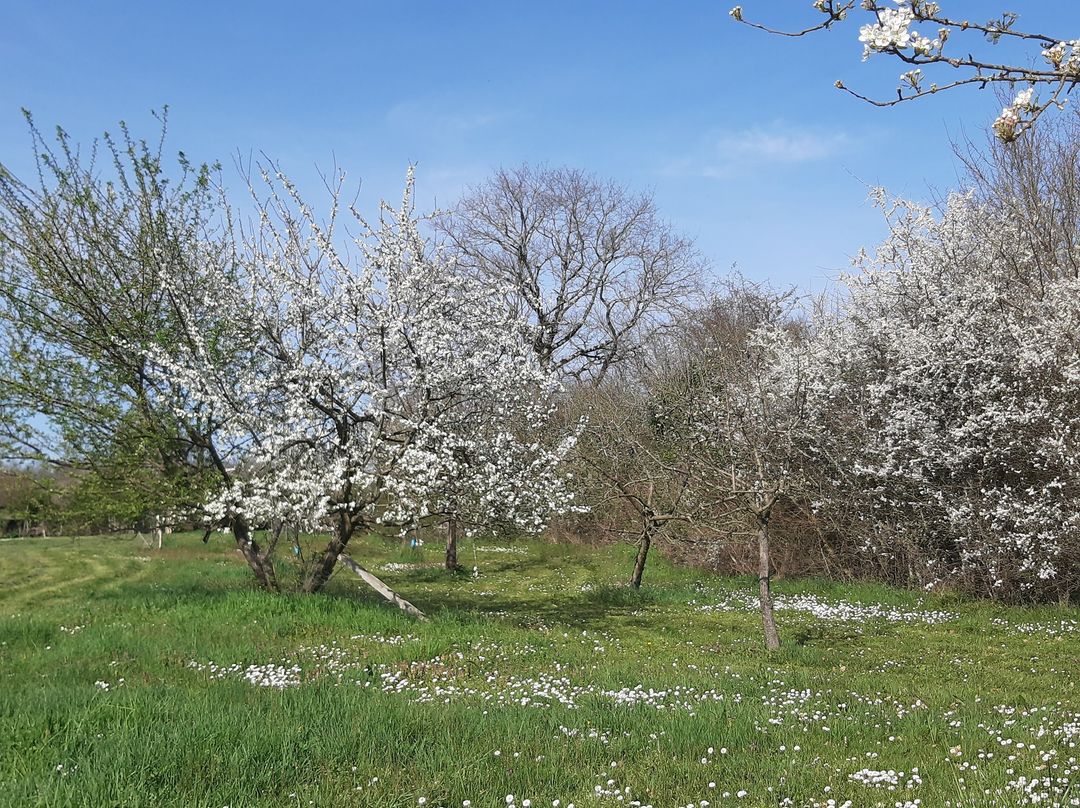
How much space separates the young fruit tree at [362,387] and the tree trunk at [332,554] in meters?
0.03

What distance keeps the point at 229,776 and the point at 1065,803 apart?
15.3 feet

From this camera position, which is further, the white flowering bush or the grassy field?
the white flowering bush

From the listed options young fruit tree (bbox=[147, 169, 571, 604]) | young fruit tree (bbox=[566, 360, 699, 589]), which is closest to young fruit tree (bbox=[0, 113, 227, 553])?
young fruit tree (bbox=[147, 169, 571, 604])

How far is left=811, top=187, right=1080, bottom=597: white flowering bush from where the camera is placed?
43.6 ft

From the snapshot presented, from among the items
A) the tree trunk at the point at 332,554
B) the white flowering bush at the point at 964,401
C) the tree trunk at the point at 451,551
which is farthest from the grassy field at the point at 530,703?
the tree trunk at the point at 451,551

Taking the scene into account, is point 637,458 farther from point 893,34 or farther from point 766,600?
point 893,34

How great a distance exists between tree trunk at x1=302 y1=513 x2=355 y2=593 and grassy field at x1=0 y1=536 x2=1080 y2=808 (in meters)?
0.78

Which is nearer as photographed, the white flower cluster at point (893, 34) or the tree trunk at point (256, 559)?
the white flower cluster at point (893, 34)

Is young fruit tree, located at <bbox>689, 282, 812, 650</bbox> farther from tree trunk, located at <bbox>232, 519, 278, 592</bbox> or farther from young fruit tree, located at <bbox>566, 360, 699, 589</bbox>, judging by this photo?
tree trunk, located at <bbox>232, 519, 278, 592</bbox>

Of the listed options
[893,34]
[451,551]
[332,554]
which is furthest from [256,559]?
[893,34]

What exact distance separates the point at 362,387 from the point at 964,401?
11.2 meters

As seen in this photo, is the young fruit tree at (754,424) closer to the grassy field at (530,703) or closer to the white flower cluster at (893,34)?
the grassy field at (530,703)

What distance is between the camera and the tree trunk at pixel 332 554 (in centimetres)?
1327

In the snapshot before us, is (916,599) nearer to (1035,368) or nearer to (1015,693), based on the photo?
(1035,368)
